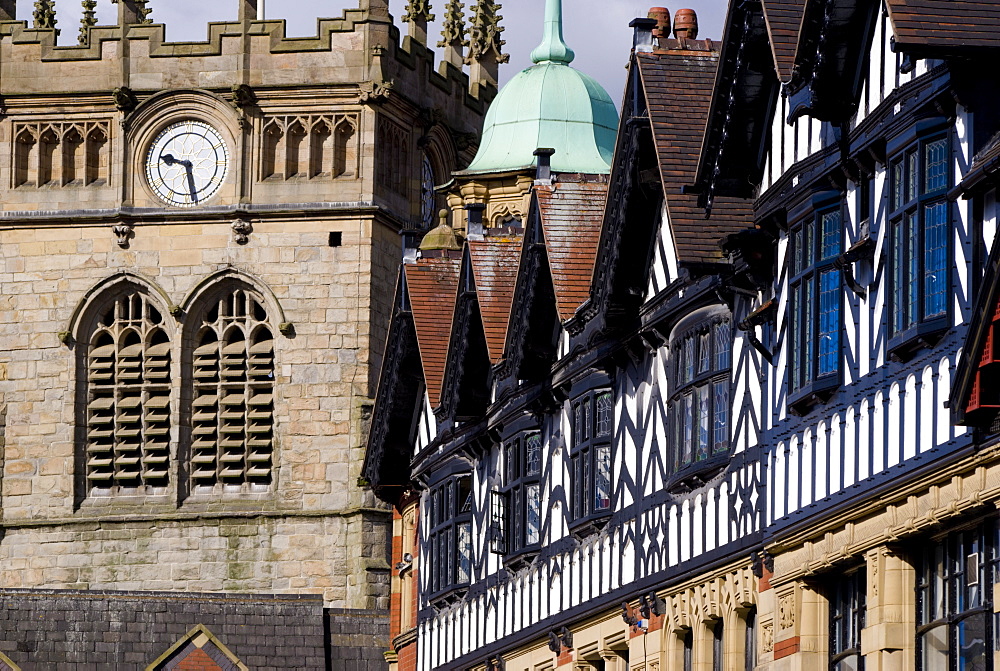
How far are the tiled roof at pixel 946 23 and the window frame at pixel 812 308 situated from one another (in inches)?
110

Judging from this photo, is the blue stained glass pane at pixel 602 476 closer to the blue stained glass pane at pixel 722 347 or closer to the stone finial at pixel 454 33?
the blue stained glass pane at pixel 722 347

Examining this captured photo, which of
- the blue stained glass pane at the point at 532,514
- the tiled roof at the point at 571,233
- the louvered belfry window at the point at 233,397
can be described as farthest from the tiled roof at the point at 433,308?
the louvered belfry window at the point at 233,397

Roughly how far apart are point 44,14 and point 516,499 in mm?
33047

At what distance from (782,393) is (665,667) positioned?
167 inches

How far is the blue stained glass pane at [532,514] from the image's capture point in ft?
111

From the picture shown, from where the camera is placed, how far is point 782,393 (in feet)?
83.0

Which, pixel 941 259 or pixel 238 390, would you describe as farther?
pixel 238 390

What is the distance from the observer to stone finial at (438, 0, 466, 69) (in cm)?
6631

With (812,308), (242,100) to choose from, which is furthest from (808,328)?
(242,100)

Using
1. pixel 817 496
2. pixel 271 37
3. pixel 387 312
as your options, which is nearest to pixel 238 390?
pixel 387 312

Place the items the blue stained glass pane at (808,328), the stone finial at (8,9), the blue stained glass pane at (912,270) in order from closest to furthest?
the blue stained glass pane at (912,270)
the blue stained glass pane at (808,328)
the stone finial at (8,9)

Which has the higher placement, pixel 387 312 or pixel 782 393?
pixel 387 312

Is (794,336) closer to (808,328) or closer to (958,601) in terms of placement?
Result: (808,328)

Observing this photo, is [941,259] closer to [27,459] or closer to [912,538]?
[912,538]
